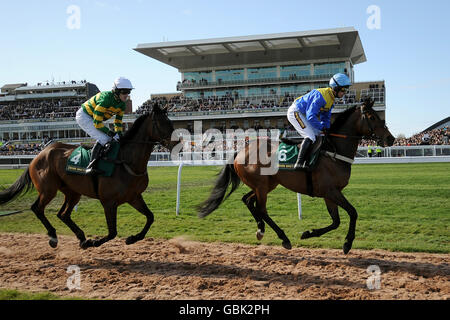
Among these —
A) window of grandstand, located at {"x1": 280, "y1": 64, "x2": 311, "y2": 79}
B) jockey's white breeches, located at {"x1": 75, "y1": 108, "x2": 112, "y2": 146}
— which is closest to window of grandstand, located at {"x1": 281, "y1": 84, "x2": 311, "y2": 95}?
window of grandstand, located at {"x1": 280, "y1": 64, "x2": 311, "y2": 79}

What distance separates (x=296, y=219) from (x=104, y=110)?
3.82 meters

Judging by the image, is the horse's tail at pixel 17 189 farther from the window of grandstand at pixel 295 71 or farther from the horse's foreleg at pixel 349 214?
the window of grandstand at pixel 295 71

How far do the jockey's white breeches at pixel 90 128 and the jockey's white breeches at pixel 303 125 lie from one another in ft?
7.93

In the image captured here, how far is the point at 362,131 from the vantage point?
4824 millimetres

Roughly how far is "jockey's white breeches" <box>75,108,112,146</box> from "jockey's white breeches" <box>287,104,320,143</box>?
2.42 meters

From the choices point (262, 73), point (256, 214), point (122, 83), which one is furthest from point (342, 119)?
point (262, 73)

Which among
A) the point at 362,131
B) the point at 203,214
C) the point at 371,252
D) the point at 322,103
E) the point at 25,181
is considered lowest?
the point at 371,252

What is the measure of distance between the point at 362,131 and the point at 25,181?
4685mm

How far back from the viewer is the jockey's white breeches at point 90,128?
4988 mm

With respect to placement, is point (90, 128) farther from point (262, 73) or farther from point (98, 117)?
point (262, 73)

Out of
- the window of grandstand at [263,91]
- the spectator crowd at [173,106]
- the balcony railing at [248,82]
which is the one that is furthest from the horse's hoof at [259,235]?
the window of grandstand at [263,91]

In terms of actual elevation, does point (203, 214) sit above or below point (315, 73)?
below
